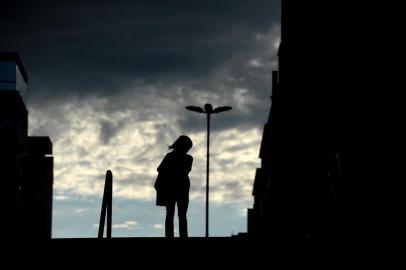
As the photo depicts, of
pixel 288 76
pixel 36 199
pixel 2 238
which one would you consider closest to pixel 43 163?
pixel 36 199

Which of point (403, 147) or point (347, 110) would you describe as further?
point (347, 110)

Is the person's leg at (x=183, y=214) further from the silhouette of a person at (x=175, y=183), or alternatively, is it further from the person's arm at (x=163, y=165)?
the person's arm at (x=163, y=165)

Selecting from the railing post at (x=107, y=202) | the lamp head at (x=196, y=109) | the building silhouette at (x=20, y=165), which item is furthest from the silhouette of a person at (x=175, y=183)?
the lamp head at (x=196, y=109)

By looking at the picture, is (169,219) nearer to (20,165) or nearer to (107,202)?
(107,202)

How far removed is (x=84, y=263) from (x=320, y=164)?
10853mm

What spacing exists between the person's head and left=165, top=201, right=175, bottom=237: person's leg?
0.92 m

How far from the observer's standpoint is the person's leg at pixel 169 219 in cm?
1565

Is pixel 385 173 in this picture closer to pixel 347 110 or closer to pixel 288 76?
pixel 347 110

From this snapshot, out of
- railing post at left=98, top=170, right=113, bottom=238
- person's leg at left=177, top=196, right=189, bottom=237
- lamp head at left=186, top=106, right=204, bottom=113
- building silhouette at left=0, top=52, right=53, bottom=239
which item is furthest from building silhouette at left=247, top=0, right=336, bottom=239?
building silhouette at left=0, top=52, right=53, bottom=239

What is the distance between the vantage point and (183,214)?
1572cm

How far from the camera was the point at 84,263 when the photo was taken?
11680mm

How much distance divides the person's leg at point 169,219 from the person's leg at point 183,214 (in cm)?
12

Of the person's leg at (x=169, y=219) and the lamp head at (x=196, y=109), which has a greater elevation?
the lamp head at (x=196, y=109)

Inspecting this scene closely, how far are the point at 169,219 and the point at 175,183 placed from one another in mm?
621
